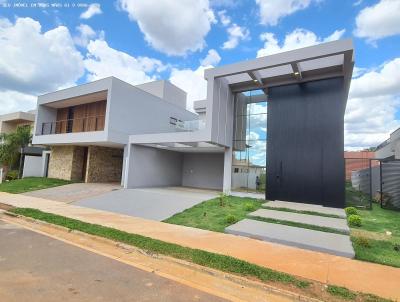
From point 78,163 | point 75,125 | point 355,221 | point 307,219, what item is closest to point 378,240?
point 355,221

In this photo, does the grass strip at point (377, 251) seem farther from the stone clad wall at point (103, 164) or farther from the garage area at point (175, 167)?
the stone clad wall at point (103, 164)

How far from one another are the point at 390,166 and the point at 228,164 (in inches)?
332

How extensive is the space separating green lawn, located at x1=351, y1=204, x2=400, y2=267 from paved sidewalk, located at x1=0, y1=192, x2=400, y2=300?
0.47 m

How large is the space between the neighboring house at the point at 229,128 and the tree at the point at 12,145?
372 centimetres

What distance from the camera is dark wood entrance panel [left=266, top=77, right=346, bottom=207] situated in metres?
12.5

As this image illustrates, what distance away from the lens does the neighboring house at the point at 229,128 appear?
12562mm

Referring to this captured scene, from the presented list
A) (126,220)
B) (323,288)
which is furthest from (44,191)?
(323,288)

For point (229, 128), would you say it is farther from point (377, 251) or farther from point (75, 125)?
point (75, 125)

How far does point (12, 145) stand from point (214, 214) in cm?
2184

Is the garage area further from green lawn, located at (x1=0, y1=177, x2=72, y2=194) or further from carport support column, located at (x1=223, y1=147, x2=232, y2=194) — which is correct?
green lawn, located at (x1=0, y1=177, x2=72, y2=194)

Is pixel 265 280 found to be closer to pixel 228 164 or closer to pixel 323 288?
pixel 323 288

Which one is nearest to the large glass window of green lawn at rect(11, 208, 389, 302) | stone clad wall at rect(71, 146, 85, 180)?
green lawn at rect(11, 208, 389, 302)

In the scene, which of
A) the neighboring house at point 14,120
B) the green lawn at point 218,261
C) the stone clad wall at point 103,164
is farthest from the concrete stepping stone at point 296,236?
the neighboring house at point 14,120

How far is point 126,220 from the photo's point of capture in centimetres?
938
